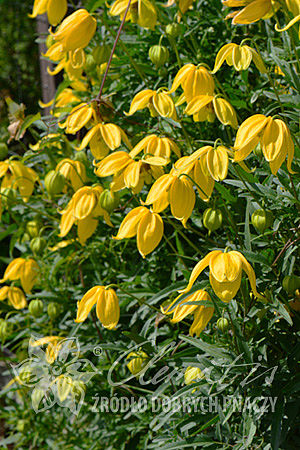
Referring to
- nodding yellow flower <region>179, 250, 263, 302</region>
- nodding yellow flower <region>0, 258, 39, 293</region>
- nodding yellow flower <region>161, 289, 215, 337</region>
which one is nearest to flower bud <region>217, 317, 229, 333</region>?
nodding yellow flower <region>161, 289, 215, 337</region>

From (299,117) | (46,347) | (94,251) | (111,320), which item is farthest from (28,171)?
(299,117)

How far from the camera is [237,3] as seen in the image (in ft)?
3.19

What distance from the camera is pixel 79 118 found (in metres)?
1.22

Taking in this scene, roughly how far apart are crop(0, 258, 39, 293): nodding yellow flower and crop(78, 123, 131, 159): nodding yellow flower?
18.5 inches

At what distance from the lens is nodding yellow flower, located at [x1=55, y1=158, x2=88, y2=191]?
1.42 meters

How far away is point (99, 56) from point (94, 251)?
526 millimetres

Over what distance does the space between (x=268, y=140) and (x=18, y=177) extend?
31.3 inches

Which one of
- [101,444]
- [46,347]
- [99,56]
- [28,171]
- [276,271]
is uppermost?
[99,56]

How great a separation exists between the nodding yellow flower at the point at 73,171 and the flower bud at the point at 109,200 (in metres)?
0.25

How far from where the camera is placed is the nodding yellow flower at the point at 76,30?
1.17 meters

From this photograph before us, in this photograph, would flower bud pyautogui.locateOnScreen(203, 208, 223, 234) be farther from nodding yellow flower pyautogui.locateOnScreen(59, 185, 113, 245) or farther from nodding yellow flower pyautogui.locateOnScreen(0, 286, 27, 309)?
nodding yellow flower pyautogui.locateOnScreen(0, 286, 27, 309)

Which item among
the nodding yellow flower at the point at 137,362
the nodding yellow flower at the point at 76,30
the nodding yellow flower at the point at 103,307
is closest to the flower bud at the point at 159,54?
the nodding yellow flower at the point at 76,30

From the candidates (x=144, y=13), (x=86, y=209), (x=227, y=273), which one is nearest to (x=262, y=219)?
(x=227, y=273)

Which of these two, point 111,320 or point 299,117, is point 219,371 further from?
point 299,117
